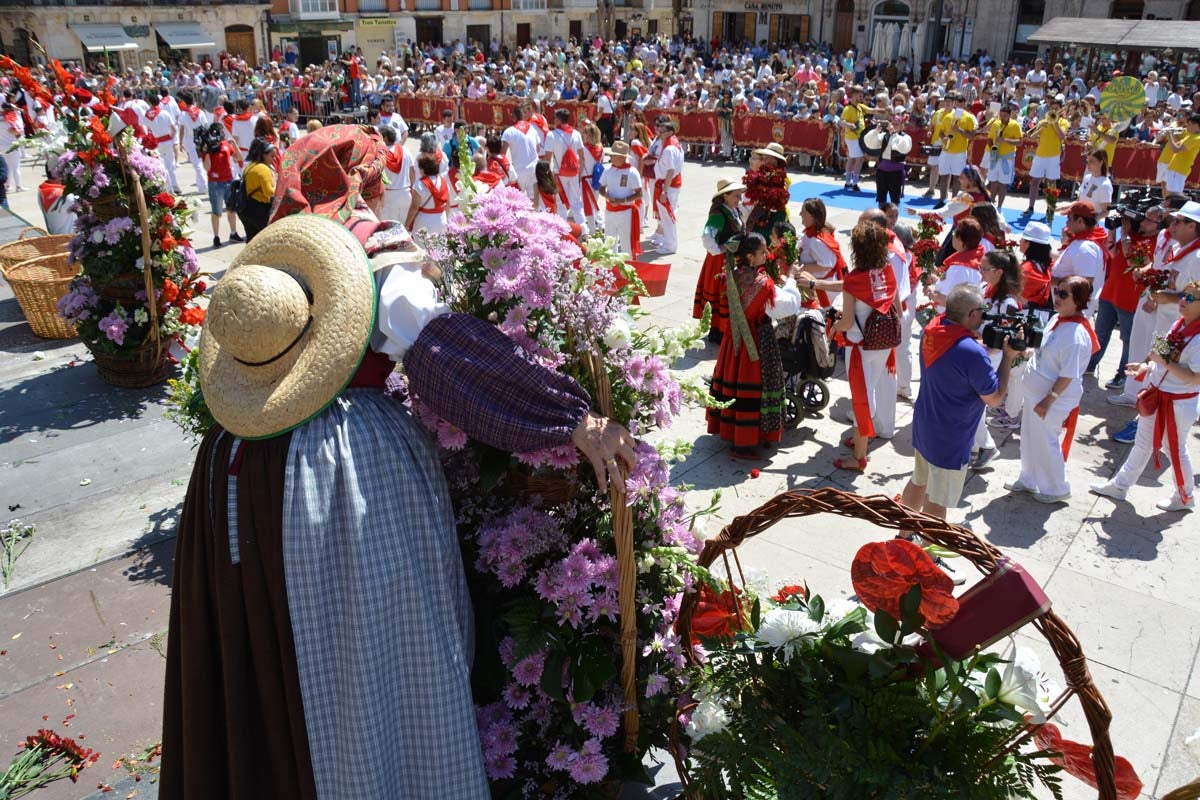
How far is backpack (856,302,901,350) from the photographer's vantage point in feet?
19.1

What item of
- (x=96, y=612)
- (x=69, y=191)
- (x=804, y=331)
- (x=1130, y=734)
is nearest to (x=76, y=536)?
(x=96, y=612)

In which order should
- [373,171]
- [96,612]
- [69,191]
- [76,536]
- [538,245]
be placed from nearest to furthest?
[538,245], [373,171], [96,612], [76,536], [69,191]

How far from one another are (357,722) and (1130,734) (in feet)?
10.1

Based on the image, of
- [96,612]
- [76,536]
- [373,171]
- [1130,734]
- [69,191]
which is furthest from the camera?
[69,191]

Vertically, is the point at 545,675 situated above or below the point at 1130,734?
above

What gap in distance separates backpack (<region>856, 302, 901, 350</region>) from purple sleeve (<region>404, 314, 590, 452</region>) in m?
3.95

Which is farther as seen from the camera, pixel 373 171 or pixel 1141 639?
pixel 1141 639

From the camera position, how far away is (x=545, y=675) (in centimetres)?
242

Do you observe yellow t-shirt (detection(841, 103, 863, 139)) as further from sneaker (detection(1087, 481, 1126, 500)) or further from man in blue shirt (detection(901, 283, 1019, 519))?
man in blue shirt (detection(901, 283, 1019, 519))

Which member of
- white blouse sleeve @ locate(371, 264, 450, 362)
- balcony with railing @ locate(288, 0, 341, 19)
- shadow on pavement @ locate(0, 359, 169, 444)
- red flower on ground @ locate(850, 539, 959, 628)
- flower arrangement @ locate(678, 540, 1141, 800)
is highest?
balcony with railing @ locate(288, 0, 341, 19)

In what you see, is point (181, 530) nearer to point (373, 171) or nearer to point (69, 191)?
point (373, 171)

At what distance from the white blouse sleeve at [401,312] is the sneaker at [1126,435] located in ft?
18.8

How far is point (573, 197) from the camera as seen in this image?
41.1ft

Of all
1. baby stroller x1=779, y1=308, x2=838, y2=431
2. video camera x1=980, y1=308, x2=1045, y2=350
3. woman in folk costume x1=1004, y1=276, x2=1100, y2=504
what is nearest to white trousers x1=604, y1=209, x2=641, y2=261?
baby stroller x1=779, y1=308, x2=838, y2=431
